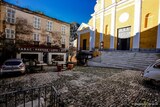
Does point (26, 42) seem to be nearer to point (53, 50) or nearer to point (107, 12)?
point (53, 50)

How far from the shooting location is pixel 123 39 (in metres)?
16.7

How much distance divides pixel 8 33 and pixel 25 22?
3.00 meters

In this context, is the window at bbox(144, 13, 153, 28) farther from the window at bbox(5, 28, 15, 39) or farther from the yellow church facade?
the window at bbox(5, 28, 15, 39)

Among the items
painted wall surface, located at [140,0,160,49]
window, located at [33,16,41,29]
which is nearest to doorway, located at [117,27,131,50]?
painted wall surface, located at [140,0,160,49]

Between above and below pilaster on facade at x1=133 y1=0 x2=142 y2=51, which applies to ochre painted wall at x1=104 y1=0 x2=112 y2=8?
above

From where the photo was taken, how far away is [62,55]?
799 inches

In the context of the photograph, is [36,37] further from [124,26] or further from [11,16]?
[124,26]

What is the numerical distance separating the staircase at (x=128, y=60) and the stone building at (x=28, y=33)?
8009 mm

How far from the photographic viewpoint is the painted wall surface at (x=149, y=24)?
506 inches

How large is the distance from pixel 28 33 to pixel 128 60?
566 inches

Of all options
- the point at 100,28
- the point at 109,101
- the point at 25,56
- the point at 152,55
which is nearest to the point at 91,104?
the point at 109,101

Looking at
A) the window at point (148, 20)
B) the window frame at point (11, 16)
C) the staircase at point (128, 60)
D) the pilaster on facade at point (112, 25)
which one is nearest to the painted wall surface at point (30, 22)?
the window frame at point (11, 16)

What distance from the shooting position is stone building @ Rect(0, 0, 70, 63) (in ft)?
46.3

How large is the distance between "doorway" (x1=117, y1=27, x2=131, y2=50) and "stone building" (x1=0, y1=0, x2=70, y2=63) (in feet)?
33.3
